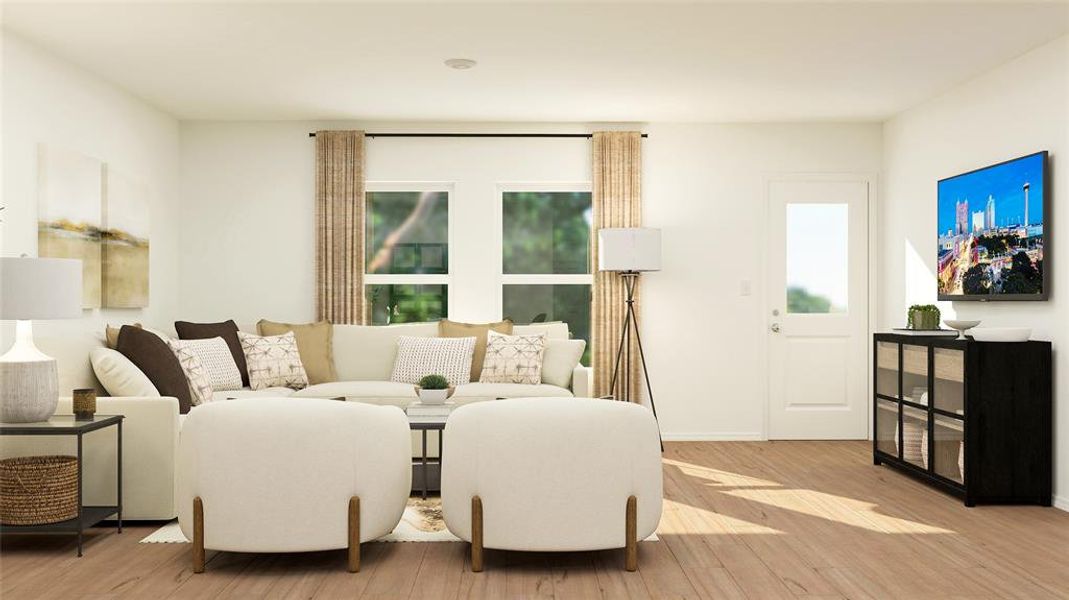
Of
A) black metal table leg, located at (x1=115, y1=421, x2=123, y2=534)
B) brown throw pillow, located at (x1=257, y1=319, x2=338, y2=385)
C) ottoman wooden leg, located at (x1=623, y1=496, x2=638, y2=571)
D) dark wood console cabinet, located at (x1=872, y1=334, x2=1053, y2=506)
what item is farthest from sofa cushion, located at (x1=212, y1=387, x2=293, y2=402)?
dark wood console cabinet, located at (x1=872, y1=334, x2=1053, y2=506)

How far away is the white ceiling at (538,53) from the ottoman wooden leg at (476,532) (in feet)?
7.72

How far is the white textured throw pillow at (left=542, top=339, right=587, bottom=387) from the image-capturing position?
585cm


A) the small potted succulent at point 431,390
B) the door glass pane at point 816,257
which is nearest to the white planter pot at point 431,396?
the small potted succulent at point 431,390

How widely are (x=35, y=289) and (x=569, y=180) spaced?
4017 mm

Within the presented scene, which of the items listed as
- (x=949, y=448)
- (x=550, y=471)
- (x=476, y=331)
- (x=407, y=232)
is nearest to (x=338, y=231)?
(x=407, y=232)

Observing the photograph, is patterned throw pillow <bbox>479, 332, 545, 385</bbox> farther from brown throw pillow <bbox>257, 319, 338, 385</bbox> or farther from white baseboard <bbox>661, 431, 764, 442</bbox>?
white baseboard <bbox>661, 431, 764, 442</bbox>

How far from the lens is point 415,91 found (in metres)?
5.70

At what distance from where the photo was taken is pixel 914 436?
16.9 ft

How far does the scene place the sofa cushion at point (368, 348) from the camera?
20.0 ft

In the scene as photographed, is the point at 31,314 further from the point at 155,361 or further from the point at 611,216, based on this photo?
the point at 611,216

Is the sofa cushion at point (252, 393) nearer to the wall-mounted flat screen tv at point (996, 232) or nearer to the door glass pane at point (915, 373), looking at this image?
the door glass pane at point (915, 373)

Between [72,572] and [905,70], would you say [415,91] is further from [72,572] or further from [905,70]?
[72,572]

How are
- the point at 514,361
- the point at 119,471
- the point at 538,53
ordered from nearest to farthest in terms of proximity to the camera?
the point at 119,471, the point at 538,53, the point at 514,361

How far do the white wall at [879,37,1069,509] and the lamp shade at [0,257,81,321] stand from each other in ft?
15.9
